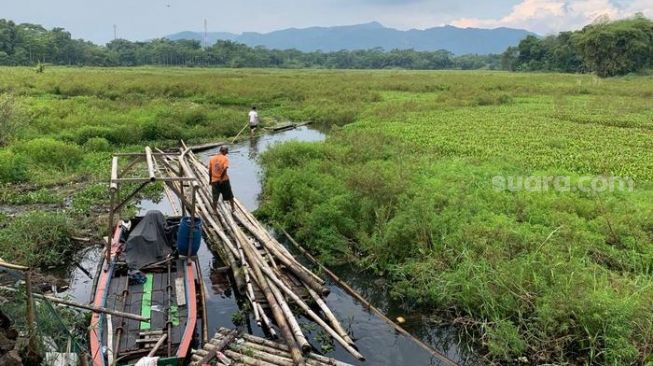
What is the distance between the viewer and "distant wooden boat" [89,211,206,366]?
7.21m

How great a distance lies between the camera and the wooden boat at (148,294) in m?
7.20

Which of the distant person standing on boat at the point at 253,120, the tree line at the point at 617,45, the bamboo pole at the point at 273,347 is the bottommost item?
the bamboo pole at the point at 273,347

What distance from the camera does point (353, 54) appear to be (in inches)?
6029

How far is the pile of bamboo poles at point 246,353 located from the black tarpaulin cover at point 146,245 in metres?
2.79

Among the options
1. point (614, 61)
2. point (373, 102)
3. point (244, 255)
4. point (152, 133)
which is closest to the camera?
point (244, 255)

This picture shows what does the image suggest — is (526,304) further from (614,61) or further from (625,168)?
(614,61)

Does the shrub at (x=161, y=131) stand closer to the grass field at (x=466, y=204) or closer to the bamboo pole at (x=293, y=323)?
the grass field at (x=466, y=204)

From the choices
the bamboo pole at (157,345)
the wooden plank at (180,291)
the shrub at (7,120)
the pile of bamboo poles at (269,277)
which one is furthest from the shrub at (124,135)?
the bamboo pole at (157,345)

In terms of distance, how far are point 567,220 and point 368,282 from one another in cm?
440

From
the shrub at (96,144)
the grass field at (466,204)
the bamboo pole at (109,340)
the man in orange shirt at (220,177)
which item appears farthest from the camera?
the shrub at (96,144)

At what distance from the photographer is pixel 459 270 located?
9375mm

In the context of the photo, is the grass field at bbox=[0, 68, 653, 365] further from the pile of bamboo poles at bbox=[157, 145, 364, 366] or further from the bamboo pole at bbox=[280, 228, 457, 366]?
the pile of bamboo poles at bbox=[157, 145, 364, 366]

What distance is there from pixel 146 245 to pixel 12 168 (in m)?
9.65

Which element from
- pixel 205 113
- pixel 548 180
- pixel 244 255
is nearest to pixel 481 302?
pixel 244 255
